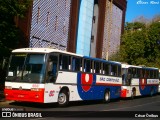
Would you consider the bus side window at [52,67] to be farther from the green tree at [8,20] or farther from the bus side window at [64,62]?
the green tree at [8,20]

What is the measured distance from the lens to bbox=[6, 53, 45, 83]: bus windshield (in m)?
18.8

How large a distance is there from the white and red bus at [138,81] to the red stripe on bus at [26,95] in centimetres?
1337

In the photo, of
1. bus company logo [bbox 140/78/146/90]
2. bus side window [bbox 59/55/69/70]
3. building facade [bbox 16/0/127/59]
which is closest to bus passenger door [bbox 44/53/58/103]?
bus side window [bbox 59/55/69/70]

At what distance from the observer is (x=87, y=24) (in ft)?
149

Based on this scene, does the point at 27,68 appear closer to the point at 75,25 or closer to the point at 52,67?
the point at 52,67

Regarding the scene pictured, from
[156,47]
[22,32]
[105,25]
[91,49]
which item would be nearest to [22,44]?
[22,32]

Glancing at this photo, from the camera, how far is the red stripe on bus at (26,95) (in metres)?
18.5

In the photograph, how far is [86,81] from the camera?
23.0m

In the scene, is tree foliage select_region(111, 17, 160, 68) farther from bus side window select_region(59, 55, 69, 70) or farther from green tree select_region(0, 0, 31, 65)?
bus side window select_region(59, 55, 69, 70)

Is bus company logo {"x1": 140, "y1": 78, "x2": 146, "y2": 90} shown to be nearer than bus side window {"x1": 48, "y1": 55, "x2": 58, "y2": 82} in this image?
No

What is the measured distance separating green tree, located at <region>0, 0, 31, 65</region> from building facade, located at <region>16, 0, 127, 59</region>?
8672 millimetres

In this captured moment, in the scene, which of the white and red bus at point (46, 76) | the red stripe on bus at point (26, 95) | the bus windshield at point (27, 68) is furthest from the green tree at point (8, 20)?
the red stripe on bus at point (26, 95)

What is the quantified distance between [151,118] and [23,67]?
270 inches

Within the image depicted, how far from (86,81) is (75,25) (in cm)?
1957
